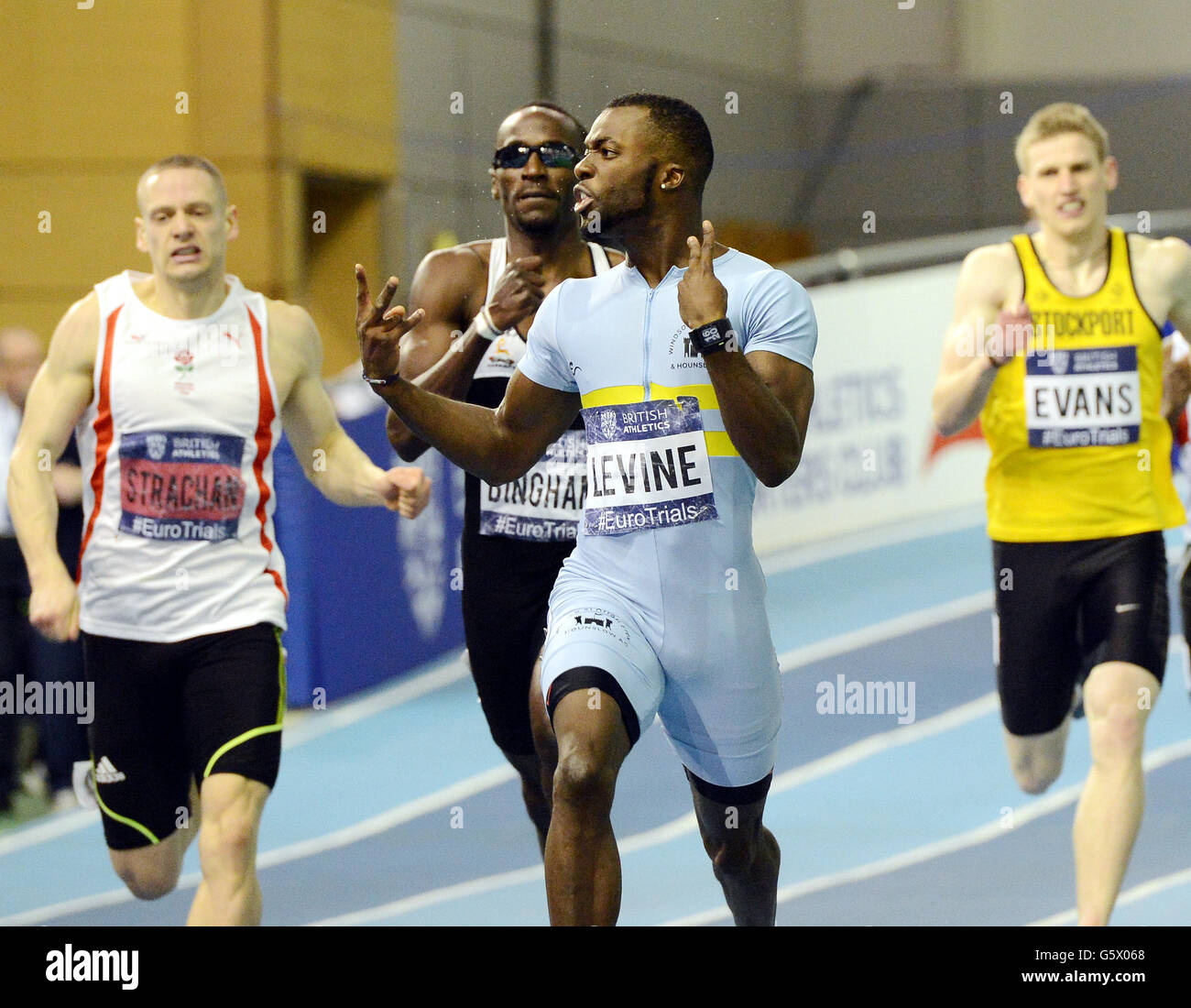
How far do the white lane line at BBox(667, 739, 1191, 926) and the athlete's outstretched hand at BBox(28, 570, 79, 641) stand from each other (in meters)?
2.15

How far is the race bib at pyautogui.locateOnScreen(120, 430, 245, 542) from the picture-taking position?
14.5 feet

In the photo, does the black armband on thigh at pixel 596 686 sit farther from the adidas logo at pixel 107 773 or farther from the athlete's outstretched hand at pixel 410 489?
the adidas logo at pixel 107 773

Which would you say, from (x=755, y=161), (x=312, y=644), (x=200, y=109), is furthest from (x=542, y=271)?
(x=755, y=161)

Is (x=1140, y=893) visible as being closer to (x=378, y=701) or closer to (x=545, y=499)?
(x=545, y=499)

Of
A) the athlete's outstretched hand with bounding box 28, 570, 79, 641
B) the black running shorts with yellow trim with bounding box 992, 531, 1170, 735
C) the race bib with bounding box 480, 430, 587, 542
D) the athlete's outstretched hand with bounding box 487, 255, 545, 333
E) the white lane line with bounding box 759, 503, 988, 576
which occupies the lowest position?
the white lane line with bounding box 759, 503, 988, 576

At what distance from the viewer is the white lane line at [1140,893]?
5.23m

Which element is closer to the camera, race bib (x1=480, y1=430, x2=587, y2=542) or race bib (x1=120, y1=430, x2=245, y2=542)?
race bib (x1=120, y1=430, x2=245, y2=542)

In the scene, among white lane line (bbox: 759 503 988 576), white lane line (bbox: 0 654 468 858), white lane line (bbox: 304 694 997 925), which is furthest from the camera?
white lane line (bbox: 759 503 988 576)

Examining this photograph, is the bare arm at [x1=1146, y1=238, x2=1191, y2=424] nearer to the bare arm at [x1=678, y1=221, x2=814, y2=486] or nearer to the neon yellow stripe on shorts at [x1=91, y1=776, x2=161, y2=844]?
the bare arm at [x1=678, y1=221, x2=814, y2=486]

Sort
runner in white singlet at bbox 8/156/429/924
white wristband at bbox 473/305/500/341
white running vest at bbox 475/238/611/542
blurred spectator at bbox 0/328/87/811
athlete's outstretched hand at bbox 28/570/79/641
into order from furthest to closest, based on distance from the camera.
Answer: blurred spectator at bbox 0/328/87/811, white running vest at bbox 475/238/611/542, white wristband at bbox 473/305/500/341, runner in white singlet at bbox 8/156/429/924, athlete's outstretched hand at bbox 28/570/79/641

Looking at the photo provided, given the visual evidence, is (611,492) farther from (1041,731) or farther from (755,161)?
(755,161)

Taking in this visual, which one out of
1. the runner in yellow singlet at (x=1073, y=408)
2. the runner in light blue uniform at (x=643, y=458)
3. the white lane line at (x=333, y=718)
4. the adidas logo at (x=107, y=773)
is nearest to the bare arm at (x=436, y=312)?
the runner in light blue uniform at (x=643, y=458)

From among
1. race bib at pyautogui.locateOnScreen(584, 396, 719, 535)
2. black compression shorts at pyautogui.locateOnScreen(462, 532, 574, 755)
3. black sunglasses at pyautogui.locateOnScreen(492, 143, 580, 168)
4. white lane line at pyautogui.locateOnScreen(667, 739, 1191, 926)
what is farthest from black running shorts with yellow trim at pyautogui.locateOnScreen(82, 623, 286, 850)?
white lane line at pyautogui.locateOnScreen(667, 739, 1191, 926)
